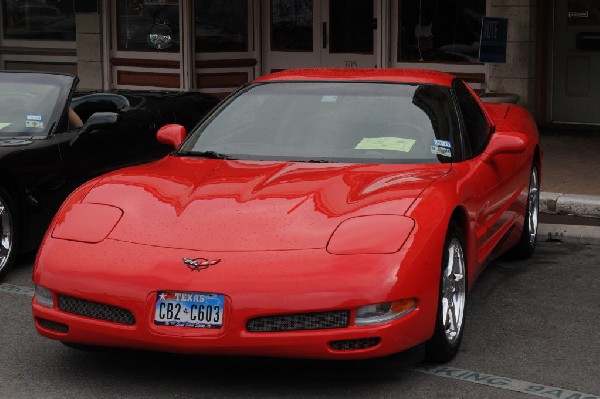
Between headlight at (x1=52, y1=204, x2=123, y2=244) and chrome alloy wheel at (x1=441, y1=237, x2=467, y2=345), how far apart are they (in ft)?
5.14

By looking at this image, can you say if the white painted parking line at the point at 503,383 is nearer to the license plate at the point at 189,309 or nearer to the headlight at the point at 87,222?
the license plate at the point at 189,309

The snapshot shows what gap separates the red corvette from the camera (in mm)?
5258

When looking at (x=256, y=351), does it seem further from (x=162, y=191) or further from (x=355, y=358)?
(x=162, y=191)

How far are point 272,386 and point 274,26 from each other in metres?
11.4

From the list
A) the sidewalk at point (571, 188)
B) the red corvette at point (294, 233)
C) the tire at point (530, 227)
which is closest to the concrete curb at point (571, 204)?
the sidewalk at point (571, 188)

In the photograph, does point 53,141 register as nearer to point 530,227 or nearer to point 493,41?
point 530,227

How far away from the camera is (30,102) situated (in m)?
8.77

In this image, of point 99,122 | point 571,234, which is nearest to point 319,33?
point 571,234

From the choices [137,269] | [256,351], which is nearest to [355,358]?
[256,351]

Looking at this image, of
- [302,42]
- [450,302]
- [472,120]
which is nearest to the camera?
[450,302]

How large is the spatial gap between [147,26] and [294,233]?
11759 millimetres

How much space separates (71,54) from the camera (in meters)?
17.9

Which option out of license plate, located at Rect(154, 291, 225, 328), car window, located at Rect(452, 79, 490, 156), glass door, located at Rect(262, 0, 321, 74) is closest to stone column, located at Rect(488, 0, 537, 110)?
glass door, located at Rect(262, 0, 321, 74)

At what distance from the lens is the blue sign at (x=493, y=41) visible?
43.5 feet
